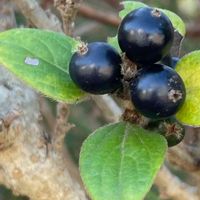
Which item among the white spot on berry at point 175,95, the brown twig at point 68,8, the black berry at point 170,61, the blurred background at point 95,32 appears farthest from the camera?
the blurred background at point 95,32

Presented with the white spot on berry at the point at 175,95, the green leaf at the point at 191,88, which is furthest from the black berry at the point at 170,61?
the white spot on berry at the point at 175,95

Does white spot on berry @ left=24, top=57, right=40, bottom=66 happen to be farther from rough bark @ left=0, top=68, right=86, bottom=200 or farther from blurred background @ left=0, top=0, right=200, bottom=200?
blurred background @ left=0, top=0, right=200, bottom=200

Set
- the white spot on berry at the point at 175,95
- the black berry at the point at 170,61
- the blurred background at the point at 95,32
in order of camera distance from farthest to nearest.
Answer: the blurred background at the point at 95,32 → the black berry at the point at 170,61 → the white spot on berry at the point at 175,95

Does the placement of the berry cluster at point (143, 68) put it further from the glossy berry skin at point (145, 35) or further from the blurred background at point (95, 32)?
the blurred background at point (95, 32)

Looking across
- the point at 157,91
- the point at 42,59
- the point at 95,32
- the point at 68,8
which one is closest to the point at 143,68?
the point at 157,91

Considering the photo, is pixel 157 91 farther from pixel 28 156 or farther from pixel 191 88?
pixel 28 156

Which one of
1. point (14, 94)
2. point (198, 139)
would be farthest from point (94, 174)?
point (198, 139)
